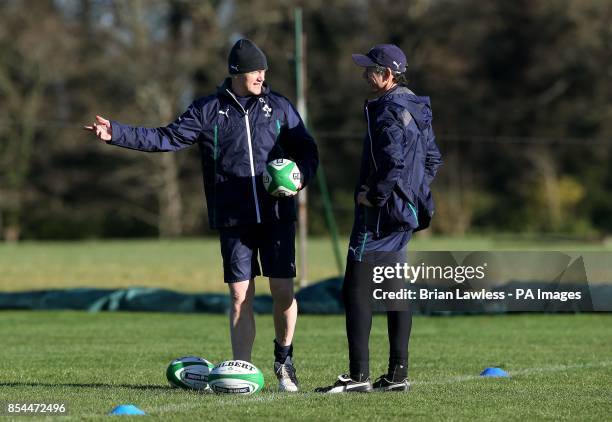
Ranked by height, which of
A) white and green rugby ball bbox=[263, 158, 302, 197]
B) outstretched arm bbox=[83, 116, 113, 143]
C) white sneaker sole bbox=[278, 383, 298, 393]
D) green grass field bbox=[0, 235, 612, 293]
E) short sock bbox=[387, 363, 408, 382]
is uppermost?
green grass field bbox=[0, 235, 612, 293]

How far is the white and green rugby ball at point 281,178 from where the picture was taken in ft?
25.9

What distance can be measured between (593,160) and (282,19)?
14369 mm

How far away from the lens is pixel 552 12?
54500 mm

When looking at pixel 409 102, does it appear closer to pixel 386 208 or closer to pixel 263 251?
pixel 386 208

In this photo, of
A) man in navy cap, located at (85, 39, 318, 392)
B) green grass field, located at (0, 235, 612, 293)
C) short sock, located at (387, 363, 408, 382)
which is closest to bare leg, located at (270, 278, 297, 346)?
man in navy cap, located at (85, 39, 318, 392)

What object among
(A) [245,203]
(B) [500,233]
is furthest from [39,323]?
(B) [500,233]

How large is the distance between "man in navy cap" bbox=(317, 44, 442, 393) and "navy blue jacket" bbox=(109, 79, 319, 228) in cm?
68

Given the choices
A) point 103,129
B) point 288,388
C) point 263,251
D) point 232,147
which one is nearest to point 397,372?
point 288,388

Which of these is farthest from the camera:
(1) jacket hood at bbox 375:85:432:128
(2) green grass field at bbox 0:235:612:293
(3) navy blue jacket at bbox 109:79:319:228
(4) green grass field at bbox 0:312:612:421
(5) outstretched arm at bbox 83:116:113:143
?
(2) green grass field at bbox 0:235:612:293

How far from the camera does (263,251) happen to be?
8156 mm

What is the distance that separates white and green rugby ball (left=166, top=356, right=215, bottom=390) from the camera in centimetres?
802

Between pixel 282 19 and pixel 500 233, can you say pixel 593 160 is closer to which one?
pixel 500 233

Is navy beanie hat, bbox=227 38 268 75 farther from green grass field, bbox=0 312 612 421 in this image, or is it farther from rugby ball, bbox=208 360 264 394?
green grass field, bbox=0 312 612 421

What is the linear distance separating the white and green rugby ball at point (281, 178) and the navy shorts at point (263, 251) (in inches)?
10.4
